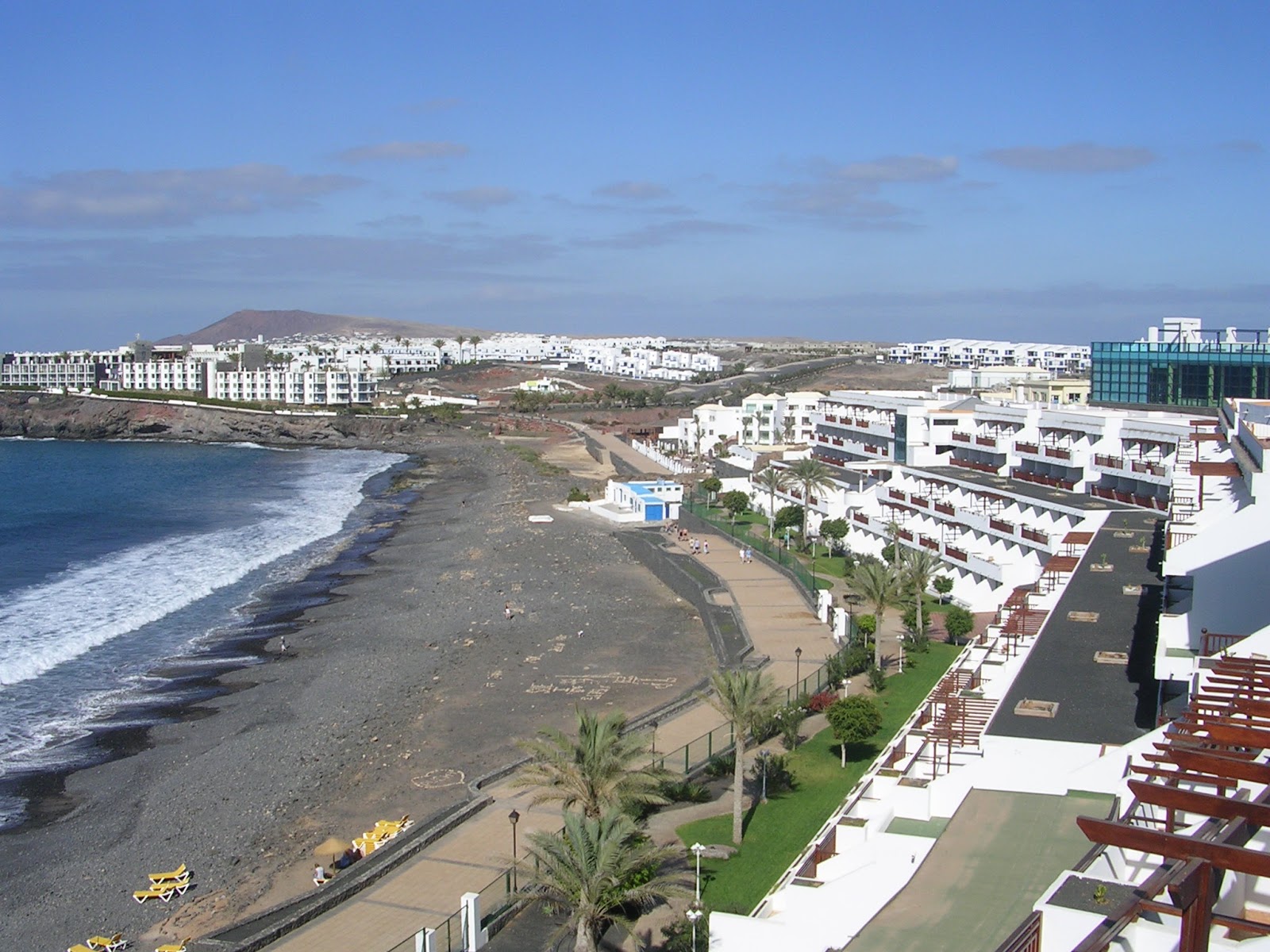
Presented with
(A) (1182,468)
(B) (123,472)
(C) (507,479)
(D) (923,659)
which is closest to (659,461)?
(C) (507,479)

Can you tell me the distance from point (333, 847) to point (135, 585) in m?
24.9

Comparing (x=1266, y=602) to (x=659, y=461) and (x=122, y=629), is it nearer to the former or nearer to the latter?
(x=122, y=629)

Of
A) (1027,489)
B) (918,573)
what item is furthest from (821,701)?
(1027,489)

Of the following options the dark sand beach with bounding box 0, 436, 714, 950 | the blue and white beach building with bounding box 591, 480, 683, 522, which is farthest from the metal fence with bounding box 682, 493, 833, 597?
the dark sand beach with bounding box 0, 436, 714, 950

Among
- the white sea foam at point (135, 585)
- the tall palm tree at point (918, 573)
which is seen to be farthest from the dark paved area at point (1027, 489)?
the white sea foam at point (135, 585)

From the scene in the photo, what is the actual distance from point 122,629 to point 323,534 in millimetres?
18345

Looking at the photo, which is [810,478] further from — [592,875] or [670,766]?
[592,875]

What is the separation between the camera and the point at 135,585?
130 feet

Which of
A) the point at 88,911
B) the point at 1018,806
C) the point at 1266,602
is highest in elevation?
the point at 1266,602

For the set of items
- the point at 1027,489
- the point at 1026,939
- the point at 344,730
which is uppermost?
the point at 1026,939

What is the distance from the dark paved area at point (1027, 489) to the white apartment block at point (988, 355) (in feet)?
298

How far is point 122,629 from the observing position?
107 ft

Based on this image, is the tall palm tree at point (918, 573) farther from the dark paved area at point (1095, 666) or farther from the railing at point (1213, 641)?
the railing at point (1213, 641)

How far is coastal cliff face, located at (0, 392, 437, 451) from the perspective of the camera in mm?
108250
